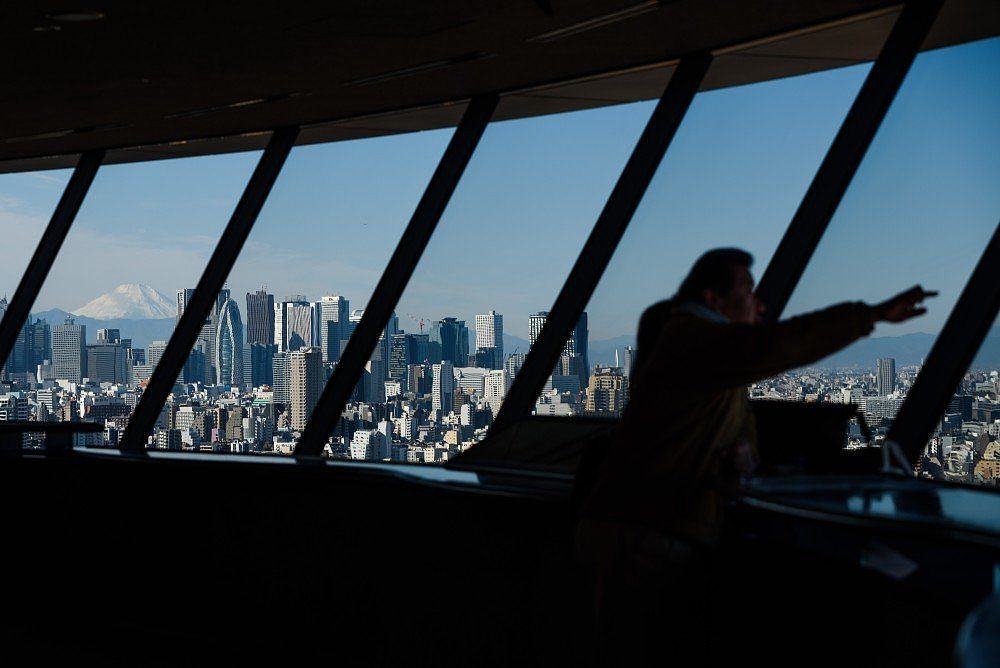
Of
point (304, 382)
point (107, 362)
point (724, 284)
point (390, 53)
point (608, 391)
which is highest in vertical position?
point (390, 53)

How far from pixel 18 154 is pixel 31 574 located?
186 inches

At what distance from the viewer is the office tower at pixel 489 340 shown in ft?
20.9


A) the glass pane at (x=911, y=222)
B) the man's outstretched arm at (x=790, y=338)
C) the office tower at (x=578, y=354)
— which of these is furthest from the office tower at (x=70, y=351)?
the man's outstretched arm at (x=790, y=338)

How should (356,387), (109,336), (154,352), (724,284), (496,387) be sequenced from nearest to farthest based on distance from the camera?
(724,284) → (496,387) → (356,387) → (154,352) → (109,336)

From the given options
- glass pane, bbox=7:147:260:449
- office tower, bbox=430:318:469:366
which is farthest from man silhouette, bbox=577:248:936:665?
glass pane, bbox=7:147:260:449

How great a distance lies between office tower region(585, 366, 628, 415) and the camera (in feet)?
19.3

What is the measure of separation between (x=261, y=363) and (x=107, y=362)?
1.70 metres

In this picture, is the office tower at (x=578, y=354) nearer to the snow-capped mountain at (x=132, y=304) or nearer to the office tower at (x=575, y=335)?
the office tower at (x=575, y=335)

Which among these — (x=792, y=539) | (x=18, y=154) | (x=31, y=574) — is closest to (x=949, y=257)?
(x=792, y=539)

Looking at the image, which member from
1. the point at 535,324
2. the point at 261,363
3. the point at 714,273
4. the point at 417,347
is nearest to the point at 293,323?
the point at 261,363

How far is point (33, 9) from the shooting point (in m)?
4.77

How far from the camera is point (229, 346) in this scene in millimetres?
8031

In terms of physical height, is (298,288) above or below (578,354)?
above

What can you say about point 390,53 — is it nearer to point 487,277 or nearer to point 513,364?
point 487,277
